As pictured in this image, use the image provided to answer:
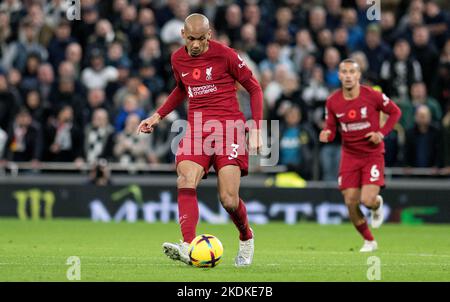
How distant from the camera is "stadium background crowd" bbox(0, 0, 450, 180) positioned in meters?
20.8

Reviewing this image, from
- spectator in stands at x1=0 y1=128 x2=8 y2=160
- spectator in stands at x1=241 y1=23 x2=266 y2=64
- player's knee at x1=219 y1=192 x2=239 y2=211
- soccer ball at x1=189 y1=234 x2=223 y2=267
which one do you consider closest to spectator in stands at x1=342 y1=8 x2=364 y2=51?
spectator in stands at x1=241 y1=23 x2=266 y2=64

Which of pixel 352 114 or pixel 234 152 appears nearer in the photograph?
pixel 234 152

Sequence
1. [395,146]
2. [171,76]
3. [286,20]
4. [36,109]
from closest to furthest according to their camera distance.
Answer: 1. [395,146]
2. [36,109]
3. [171,76]
4. [286,20]

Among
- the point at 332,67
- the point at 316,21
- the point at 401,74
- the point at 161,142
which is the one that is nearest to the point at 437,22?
the point at 401,74

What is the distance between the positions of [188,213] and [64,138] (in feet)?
34.2

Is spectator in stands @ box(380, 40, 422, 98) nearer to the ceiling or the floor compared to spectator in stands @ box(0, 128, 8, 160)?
nearer to the ceiling

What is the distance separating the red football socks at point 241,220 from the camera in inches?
449

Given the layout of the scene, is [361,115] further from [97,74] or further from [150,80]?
[97,74]

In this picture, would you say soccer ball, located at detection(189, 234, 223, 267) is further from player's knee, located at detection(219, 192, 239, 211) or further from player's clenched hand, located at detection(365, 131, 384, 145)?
player's clenched hand, located at detection(365, 131, 384, 145)

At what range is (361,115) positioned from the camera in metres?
15.0

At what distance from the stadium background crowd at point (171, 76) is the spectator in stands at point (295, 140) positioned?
24 mm

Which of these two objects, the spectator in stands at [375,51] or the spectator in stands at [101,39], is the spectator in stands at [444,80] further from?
the spectator in stands at [101,39]

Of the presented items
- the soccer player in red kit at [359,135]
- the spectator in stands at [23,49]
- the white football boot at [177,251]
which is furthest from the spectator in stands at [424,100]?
the white football boot at [177,251]

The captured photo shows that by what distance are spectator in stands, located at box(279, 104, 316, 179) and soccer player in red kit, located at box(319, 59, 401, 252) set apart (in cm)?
540
